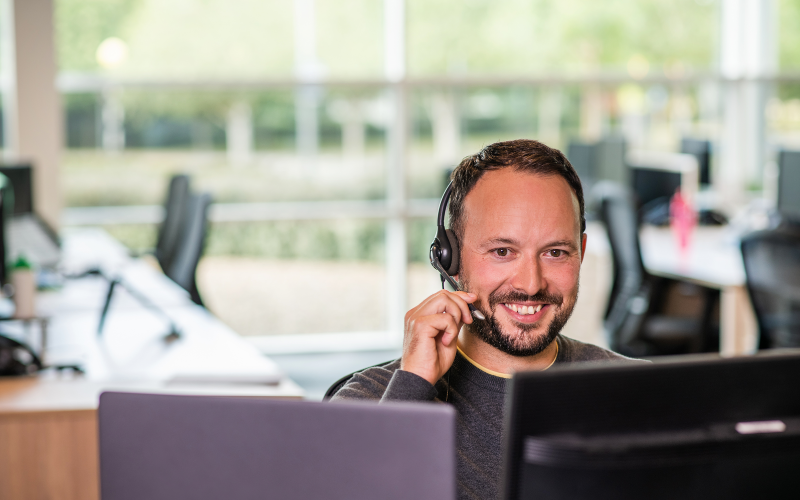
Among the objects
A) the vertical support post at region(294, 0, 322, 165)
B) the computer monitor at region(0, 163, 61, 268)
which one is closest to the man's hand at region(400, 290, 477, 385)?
the computer monitor at region(0, 163, 61, 268)

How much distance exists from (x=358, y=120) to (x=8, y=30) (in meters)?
2.11

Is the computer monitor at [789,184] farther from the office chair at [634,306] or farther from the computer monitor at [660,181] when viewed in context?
the office chair at [634,306]

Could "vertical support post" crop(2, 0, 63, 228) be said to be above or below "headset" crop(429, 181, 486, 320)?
above

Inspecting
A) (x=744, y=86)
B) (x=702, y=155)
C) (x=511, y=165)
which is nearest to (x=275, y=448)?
(x=511, y=165)

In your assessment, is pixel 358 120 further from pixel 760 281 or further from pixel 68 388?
pixel 68 388

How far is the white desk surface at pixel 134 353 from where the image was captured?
7.09ft

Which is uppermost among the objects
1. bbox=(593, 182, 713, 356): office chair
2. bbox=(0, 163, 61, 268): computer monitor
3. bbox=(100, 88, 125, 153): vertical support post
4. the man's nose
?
bbox=(100, 88, 125, 153): vertical support post

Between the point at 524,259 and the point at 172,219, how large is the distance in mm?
3661

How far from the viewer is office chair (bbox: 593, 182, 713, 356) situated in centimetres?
390

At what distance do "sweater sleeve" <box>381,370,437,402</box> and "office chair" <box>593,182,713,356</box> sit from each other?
9.26 ft

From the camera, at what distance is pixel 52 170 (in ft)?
16.2

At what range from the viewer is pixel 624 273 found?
13.4ft

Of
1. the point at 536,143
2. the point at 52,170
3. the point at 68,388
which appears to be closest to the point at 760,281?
the point at 536,143

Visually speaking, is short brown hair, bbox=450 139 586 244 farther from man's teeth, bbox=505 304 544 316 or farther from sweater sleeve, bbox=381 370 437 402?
sweater sleeve, bbox=381 370 437 402
